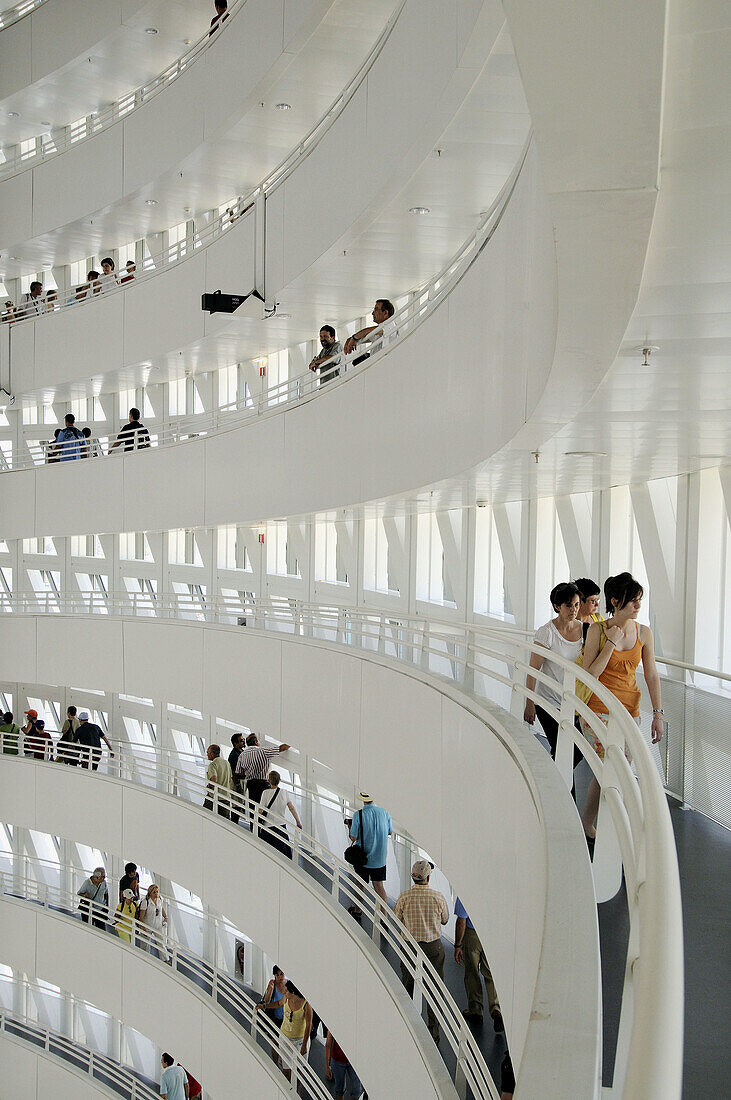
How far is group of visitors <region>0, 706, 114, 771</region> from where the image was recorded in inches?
821

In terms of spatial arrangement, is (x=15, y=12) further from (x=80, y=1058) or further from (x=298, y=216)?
(x=80, y=1058)

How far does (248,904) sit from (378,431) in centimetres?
791

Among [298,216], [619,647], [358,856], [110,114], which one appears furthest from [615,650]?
[110,114]

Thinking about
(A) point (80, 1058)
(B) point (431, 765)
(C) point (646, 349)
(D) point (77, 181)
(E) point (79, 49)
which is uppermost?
(E) point (79, 49)

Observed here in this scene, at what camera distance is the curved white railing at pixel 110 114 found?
18.5m

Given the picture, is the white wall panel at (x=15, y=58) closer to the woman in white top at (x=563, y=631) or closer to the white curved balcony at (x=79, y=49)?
the white curved balcony at (x=79, y=49)

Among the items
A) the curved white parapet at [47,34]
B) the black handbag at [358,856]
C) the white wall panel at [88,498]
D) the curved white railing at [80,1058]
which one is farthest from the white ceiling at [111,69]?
the curved white railing at [80,1058]

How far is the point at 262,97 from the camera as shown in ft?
53.6

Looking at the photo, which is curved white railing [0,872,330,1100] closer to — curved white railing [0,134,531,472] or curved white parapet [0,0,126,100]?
curved white railing [0,134,531,472]

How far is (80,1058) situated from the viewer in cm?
2006

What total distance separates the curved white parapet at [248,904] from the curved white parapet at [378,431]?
16.9 ft

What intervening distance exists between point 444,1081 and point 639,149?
28.3 feet

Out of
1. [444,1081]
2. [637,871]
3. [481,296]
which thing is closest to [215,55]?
[481,296]

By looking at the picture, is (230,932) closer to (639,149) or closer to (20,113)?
(20,113)
